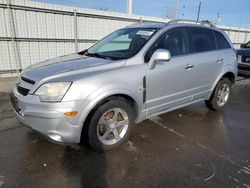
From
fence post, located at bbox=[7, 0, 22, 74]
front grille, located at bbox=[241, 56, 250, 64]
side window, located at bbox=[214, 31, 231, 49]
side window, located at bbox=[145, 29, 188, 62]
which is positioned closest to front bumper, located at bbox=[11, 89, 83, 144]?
side window, located at bbox=[145, 29, 188, 62]

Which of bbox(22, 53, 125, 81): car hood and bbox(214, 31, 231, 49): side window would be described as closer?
bbox(22, 53, 125, 81): car hood

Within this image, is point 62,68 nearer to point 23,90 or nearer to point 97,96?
point 23,90

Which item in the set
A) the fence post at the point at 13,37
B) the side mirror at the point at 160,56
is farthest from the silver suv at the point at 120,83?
the fence post at the point at 13,37

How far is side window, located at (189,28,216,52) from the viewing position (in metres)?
3.93

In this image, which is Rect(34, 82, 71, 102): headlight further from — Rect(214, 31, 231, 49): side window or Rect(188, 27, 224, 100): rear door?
Result: Rect(214, 31, 231, 49): side window

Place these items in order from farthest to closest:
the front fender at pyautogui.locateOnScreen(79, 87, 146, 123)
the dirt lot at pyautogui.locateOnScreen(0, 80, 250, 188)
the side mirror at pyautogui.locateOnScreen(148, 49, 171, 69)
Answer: the side mirror at pyautogui.locateOnScreen(148, 49, 171, 69), the front fender at pyautogui.locateOnScreen(79, 87, 146, 123), the dirt lot at pyautogui.locateOnScreen(0, 80, 250, 188)

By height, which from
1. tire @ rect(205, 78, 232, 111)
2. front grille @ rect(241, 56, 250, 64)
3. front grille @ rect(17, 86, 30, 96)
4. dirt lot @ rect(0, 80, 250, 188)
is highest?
front grille @ rect(17, 86, 30, 96)

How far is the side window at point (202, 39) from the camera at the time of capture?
3929mm

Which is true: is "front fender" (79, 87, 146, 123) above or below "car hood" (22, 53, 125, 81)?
below

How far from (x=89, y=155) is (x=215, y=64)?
301 centimetres

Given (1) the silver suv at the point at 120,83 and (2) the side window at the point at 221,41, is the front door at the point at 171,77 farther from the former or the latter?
(2) the side window at the point at 221,41

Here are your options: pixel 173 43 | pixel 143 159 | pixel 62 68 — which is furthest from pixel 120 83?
pixel 173 43

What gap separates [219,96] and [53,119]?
3.72 metres

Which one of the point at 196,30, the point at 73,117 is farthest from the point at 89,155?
the point at 196,30
